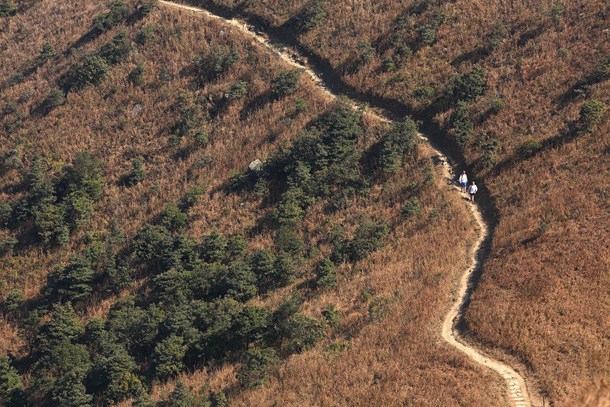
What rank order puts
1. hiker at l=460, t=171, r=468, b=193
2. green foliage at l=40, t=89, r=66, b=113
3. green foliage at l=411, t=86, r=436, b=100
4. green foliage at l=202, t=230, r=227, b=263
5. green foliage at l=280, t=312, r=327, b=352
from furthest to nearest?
green foliage at l=40, t=89, r=66, b=113
green foliage at l=411, t=86, r=436, b=100
green foliage at l=202, t=230, r=227, b=263
hiker at l=460, t=171, r=468, b=193
green foliage at l=280, t=312, r=327, b=352

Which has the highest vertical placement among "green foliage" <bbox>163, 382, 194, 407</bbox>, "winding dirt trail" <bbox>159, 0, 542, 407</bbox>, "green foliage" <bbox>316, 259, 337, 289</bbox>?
"winding dirt trail" <bbox>159, 0, 542, 407</bbox>

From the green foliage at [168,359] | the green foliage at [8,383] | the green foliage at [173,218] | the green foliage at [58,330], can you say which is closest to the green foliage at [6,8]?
the green foliage at [173,218]

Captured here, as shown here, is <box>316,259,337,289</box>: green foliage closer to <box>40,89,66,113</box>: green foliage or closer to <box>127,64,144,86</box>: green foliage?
<box>127,64,144,86</box>: green foliage

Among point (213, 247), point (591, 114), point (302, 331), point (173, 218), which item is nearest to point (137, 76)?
point (173, 218)

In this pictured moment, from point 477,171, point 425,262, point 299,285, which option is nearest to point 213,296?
point 299,285

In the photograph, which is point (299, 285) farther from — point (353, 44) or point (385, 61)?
point (353, 44)

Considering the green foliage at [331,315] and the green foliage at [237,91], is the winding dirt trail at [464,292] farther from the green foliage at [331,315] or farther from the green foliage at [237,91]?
the green foliage at [331,315]

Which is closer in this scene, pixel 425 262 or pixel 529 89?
pixel 425 262

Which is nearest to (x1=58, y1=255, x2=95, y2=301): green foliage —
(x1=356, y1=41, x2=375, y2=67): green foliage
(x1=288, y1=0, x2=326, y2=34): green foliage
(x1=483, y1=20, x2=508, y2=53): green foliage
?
(x1=356, y1=41, x2=375, y2=67): green foliage
